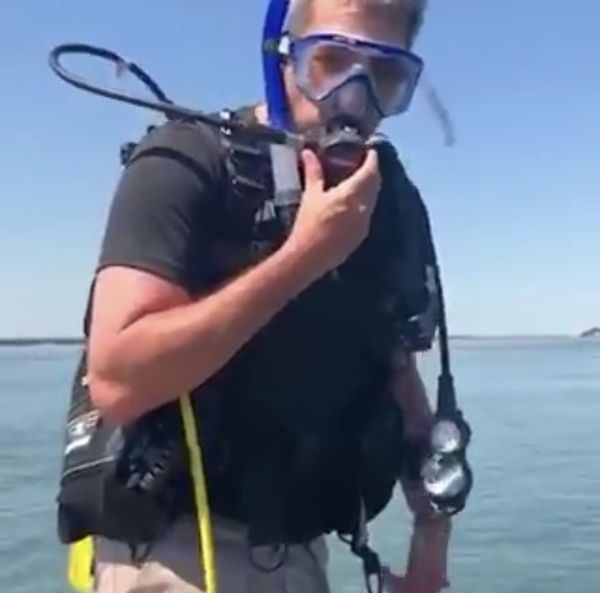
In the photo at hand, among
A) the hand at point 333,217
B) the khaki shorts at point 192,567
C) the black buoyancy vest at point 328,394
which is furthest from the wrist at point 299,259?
the khaki shorts at point 192,567

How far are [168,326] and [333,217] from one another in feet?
1.00

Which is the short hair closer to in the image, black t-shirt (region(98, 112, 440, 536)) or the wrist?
black t-shirt (region(98, 112, 440, 536))

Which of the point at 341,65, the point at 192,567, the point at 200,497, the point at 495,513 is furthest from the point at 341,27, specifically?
the point at 495,513

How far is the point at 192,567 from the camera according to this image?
7.76ft

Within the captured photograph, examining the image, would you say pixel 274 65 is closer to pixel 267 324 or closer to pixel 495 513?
pixel 267 324

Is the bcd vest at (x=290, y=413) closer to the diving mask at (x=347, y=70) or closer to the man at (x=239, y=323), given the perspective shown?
the man at (x=239, y=323)

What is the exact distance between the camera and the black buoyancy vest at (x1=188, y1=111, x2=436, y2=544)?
7.82 feet

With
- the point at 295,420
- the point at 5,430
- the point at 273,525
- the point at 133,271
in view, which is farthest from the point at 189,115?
the point at 5,430

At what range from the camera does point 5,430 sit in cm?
1658

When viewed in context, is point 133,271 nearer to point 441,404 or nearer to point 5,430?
point 441,404

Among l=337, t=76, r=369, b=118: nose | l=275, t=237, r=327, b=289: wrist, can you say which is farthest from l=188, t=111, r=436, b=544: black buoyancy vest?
l=275, t=237, r=327, b=289: wrist

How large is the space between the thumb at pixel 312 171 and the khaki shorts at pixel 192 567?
0.62 meters

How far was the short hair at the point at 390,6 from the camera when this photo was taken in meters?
2.48

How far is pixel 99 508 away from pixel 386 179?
0.84 metres
